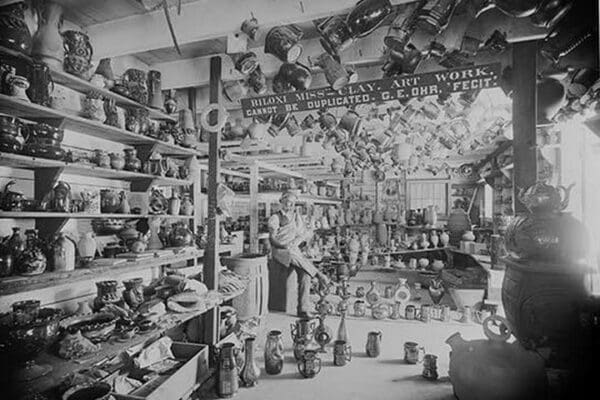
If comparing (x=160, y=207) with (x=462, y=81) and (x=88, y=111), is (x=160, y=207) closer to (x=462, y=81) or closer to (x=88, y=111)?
(x=88, y=111)

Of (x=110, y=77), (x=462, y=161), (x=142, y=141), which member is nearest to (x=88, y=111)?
(x=110, y=77)

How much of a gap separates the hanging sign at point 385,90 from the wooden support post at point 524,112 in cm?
33

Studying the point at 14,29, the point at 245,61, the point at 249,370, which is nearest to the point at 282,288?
the point at 249,370

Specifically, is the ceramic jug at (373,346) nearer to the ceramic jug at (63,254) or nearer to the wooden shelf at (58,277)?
the wooden shelf at (58,277)

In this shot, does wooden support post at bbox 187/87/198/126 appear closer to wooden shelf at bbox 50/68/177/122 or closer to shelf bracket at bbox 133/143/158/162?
wooden shelf at bbox 50/68/177/122

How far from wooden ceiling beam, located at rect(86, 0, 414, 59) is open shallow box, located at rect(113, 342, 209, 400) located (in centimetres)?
244

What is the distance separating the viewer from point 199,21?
8.06 feet

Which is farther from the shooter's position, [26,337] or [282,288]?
[282,288]

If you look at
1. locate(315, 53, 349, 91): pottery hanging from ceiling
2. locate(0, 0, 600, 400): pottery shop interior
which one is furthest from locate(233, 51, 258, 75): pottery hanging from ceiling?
locate(315, 53, 349, 91): pottery hanging from ceiling

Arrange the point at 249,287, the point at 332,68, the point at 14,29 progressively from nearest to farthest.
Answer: the point at 14,29, the point at 332,68, the point at 249,287

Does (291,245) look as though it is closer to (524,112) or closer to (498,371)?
(498,371)

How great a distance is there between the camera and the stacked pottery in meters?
2.53

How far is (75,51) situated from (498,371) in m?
3.79

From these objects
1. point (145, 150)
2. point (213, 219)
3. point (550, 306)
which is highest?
point (145, 150)
